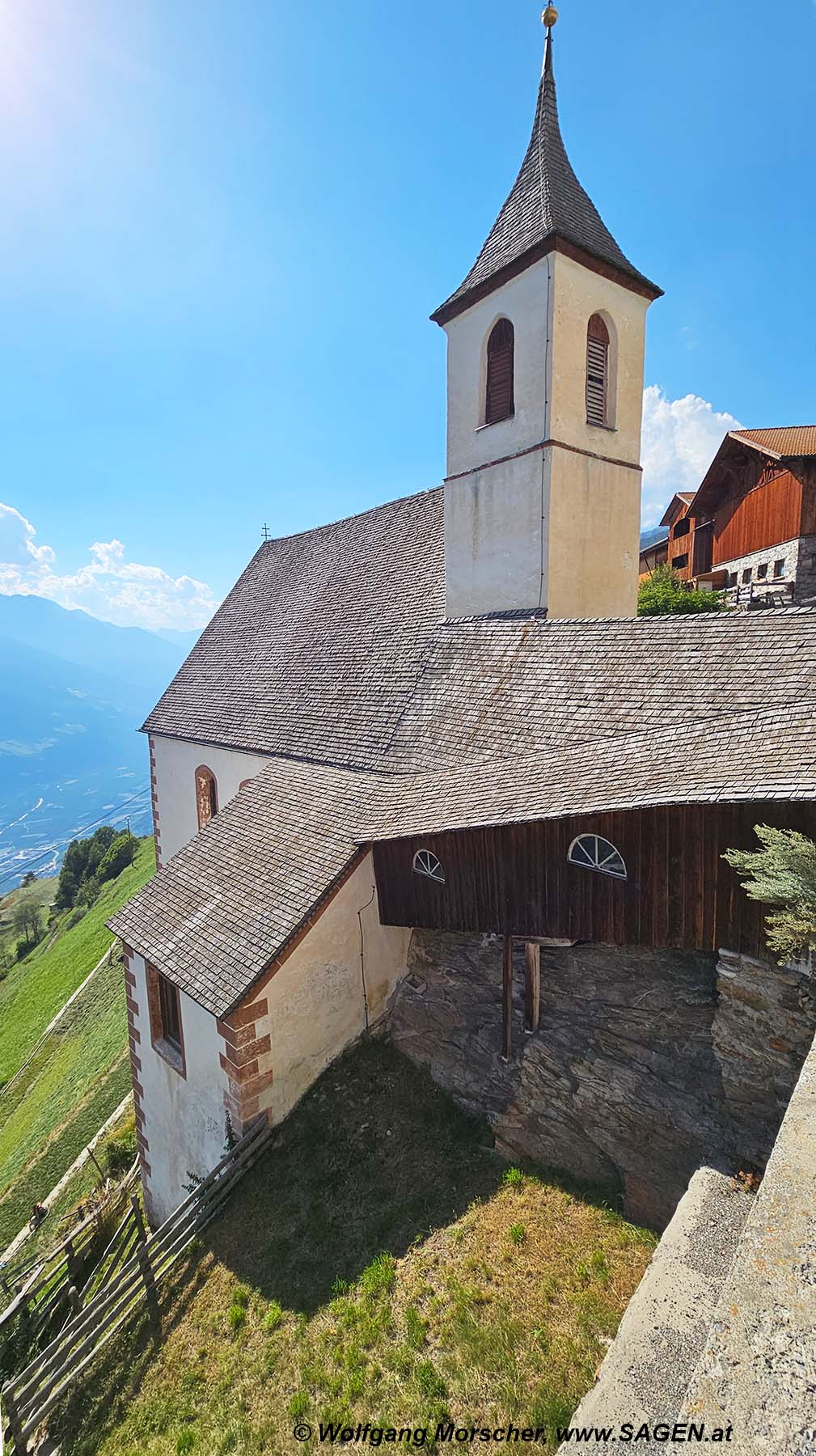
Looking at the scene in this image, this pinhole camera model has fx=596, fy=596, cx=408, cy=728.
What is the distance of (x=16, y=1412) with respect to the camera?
594 centimetres

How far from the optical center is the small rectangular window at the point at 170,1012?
32.5 feet

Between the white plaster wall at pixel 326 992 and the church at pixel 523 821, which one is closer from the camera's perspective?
the church at pixel 523 821

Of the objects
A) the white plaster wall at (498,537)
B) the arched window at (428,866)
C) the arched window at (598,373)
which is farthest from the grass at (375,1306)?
the arched window at (598,373)

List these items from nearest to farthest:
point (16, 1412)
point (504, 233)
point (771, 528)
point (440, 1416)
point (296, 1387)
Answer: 1. point (440, 1416)
2. point (296, 1387)
3. point (16, 1412)
4. point (504, 233)
5. point (771, 528)

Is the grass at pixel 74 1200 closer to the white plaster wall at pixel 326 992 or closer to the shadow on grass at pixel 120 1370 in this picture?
the shadow on grass at pixel 120 1370

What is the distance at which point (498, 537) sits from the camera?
12320mm

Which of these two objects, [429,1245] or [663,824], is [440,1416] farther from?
[663,824]

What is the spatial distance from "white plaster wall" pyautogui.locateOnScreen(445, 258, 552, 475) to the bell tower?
2cm

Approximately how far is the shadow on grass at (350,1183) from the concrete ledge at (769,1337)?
501 centimetres

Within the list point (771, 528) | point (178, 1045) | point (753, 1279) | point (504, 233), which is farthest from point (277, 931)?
point (771, 528)

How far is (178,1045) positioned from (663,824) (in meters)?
Answer: 8.45

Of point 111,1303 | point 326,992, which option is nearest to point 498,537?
point 326,992

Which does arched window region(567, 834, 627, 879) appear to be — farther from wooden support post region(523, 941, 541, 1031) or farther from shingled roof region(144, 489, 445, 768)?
shingled roof region(144, 489, 445, 768)

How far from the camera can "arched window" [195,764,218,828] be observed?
56.7 ft
